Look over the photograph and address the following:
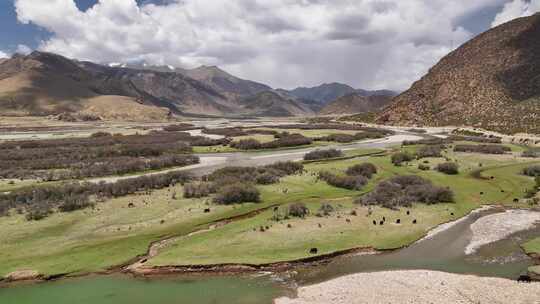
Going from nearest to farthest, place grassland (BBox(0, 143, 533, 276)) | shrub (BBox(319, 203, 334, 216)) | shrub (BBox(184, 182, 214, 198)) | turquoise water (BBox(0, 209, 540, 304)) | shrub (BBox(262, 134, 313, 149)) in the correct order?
turquoise water (BBox(0, 209, 540, 304)) < grassland (BBox(0, 143, 533, 276)) < shrub (BBox(319, 203, 334, 216)) < shrub (BBox(184, 182, 214, 198)) < shrub (BBox(262, 134, 313, 149))

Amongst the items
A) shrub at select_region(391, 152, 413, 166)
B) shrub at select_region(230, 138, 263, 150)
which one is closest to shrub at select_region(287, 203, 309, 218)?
shrub at select_region(391, 152, 413, 166)

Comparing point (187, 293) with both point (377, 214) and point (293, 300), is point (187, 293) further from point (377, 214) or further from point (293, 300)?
point (377, 214)

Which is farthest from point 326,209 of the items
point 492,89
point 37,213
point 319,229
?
point 492,89

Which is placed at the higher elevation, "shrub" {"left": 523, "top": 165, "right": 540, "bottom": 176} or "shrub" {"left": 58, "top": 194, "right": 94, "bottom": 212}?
"shrub" {"left": 523, "top": 165, "right": 540, "bottom": 176}

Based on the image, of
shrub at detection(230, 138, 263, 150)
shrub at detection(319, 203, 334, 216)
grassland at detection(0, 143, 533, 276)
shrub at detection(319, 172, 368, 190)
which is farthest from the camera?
shrub at detection(230, 138, 263, 150)

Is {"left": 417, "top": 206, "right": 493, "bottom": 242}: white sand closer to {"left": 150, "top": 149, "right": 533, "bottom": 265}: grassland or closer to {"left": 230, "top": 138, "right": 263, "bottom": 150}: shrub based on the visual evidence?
{"left": 150, "top": 149, "right": 533, "bottom": 265}: grassland

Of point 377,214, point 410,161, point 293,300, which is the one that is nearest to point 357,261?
point 293,300
